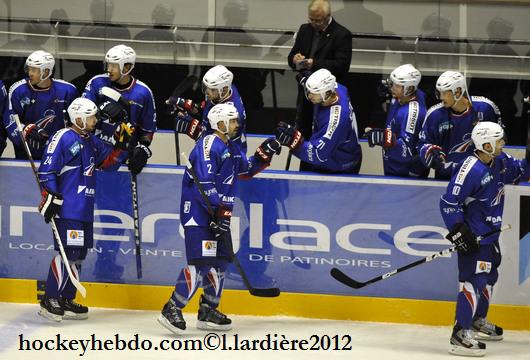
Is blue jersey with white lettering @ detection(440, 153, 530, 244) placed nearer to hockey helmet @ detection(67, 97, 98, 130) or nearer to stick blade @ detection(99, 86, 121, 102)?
hockey helmet @ detection(67, 97, 98, 130)

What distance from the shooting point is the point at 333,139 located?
8.93 m

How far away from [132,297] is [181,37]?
2.63 m

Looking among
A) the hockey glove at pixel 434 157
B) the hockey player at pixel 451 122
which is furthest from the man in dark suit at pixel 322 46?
the hockey glove at pixel 434 157

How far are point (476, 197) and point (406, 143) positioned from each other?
0.99 meters

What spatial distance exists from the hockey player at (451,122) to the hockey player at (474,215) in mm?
623

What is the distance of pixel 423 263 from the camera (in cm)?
882

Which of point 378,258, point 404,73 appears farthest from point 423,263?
point 404,73

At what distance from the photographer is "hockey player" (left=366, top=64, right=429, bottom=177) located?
909 centimetres

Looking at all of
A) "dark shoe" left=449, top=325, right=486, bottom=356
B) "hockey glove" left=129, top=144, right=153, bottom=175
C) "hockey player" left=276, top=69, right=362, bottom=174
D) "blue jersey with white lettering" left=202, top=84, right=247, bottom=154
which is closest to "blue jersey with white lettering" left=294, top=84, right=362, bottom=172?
"hockey player" left=276, top=69, right=362, bottom=174

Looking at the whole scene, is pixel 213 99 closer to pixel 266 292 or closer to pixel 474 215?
pixel 266 292

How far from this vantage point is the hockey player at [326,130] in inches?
349

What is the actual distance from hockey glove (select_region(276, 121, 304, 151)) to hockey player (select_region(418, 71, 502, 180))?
0.74m

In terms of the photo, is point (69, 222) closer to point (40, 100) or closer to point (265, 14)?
point (40, 100)

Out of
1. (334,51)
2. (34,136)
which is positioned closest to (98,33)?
(34,136)
